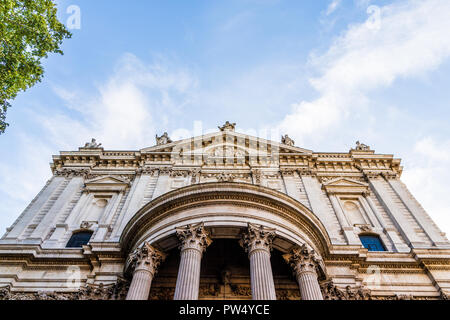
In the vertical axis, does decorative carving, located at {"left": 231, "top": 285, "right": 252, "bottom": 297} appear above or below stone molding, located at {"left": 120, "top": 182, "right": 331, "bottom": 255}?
below

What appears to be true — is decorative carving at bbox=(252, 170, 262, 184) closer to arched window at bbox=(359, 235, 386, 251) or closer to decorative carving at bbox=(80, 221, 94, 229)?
arched window at bbox=(359, 235, 386, 251)

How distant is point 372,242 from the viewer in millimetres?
19953

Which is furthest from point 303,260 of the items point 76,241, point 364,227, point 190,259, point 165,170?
point 76,241

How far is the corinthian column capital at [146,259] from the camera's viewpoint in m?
14.6

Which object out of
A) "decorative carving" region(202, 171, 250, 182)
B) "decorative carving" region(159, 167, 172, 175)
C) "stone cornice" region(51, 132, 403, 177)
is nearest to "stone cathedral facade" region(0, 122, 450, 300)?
"decorative carving" region(202, 171, 250, 182)

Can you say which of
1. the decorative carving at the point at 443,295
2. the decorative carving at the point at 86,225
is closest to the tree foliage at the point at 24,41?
the decorative carving at the point at 86,225

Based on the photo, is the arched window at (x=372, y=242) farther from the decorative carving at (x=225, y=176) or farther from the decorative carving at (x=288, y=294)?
the decorative carving at (x=225, y=176)

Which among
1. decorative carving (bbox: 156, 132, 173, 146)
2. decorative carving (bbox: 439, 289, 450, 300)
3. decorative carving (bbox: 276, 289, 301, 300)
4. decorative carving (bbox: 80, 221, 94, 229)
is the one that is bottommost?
decorative carving (bbox: 439, 289, 450, 300)

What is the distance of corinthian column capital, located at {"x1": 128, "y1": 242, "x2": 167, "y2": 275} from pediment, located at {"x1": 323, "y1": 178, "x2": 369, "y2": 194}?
524 inches

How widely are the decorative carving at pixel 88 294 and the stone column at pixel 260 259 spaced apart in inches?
240

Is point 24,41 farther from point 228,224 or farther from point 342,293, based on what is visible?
point 342,293

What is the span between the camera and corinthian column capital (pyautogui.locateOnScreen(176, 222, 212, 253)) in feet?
47.4
